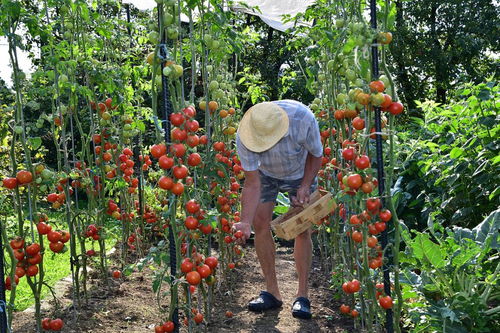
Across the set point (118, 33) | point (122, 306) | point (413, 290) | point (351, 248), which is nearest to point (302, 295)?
point (351, 248)

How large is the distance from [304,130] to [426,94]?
1290cm

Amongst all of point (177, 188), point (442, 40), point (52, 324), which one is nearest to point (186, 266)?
point (177, 188)

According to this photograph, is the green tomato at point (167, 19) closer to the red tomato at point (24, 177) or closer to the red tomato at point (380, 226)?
the red tomato at point (24, 177)

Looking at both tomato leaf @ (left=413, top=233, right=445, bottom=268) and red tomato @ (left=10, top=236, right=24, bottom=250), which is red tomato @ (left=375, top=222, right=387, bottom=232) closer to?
tomato leaf @ (left=413, top=233, right=445, bottom=268)

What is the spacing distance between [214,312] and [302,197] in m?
1.03

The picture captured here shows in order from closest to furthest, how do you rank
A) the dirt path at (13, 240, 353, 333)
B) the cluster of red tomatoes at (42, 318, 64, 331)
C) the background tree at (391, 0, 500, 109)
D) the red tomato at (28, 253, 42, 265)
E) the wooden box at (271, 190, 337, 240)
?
the red tomato at (28, 253, 42, 265), the cluster of red tomatoes at (42, 318, 64, 331), the wooden box at (271, 190, 337, 240), the dirt path at (13, 240, 353, 333), the background tree at (391, 0, 500, 109)

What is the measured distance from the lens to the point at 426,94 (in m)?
15.4

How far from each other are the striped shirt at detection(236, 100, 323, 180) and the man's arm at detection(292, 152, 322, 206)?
52mm

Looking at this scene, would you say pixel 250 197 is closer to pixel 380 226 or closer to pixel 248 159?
pixel 248 159

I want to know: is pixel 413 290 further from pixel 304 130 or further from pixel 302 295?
pixel 304 130

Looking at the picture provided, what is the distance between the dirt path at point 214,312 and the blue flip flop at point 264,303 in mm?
40

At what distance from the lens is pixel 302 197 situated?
11.3 ft

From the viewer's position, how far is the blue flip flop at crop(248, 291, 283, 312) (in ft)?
12.0

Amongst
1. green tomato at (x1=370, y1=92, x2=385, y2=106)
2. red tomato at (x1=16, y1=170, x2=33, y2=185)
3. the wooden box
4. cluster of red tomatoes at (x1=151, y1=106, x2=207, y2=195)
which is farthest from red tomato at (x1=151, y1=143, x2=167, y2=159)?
the wooden box
